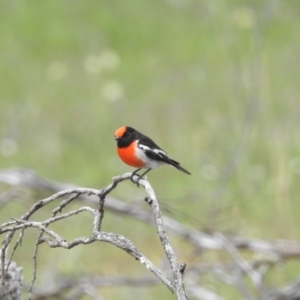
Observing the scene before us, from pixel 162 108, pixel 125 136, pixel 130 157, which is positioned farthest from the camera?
pixel 162 108

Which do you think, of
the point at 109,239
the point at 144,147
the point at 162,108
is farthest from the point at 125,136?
the point at 162,108

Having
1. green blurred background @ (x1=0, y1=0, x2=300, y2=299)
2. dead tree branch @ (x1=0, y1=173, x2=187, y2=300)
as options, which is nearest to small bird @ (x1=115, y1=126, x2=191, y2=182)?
green blurred background @ (x1=0, y1=0, x2=300, y2=299)

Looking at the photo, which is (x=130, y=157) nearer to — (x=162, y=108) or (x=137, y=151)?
(x=137, y=151)

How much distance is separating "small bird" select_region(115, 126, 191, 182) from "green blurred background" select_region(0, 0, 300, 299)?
1.40ft

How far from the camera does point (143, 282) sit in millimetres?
4332

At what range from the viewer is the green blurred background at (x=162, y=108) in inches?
249

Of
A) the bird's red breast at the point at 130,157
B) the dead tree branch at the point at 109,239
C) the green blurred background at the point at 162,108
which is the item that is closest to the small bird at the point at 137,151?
the bird's red breast at the point at 130,157

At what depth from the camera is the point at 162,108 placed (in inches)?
372

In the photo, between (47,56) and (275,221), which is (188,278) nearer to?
(275,221)

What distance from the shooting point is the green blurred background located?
6.33m

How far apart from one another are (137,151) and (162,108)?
555 cm

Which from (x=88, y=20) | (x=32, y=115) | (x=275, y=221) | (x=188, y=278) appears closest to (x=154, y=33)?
(x=88, y=20)

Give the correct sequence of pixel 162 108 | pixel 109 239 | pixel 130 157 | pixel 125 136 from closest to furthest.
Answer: pixel 109 239, pixel 130 157, pixel 125 136, pixel 162 108

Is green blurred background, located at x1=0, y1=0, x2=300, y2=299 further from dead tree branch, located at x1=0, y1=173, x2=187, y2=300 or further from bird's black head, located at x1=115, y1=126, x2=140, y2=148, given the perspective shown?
dead tree branch, located at x1=0, y1=173, x2=187, y2=300
